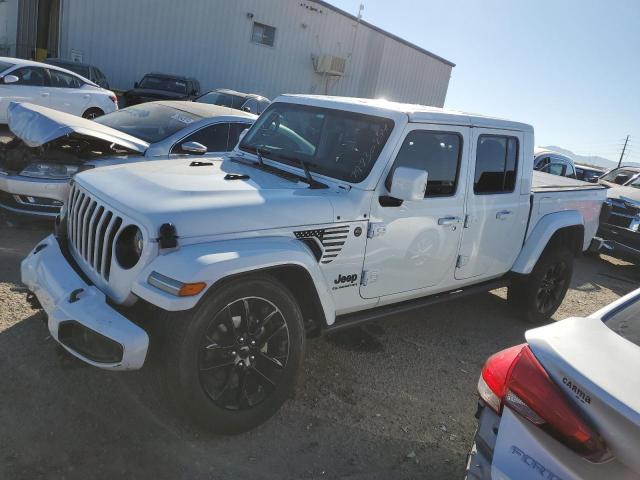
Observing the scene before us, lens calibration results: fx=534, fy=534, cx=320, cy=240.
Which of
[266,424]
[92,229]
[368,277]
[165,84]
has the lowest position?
[266,424]

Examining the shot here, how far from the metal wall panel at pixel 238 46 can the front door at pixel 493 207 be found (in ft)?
57.7

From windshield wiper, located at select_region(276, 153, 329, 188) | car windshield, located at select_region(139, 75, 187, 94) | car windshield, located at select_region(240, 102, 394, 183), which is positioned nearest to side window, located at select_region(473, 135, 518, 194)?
car windshield, located at select_region(240, 102, 394, 183)

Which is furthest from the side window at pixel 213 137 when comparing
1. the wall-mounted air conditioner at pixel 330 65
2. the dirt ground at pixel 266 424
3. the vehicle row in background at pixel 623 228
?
the wall-mounted air conditioner at pixel 330 65

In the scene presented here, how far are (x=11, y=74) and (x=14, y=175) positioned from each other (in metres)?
6.82

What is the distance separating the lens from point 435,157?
3934 mm

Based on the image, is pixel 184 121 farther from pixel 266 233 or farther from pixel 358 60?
pixel 358 60

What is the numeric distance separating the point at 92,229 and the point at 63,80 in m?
10.6

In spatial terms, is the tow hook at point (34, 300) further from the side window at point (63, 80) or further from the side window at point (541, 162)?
the side window at point (63, 80)

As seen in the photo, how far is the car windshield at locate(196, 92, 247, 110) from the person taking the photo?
43.9 feet

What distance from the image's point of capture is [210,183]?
327 cm

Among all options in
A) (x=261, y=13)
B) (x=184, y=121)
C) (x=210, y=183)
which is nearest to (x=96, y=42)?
(x=261, y=13)

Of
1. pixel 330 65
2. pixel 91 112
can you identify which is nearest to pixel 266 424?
pixel 91 112

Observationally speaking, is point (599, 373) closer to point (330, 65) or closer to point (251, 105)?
point (251, 105)

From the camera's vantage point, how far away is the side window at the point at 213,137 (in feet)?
21.1
